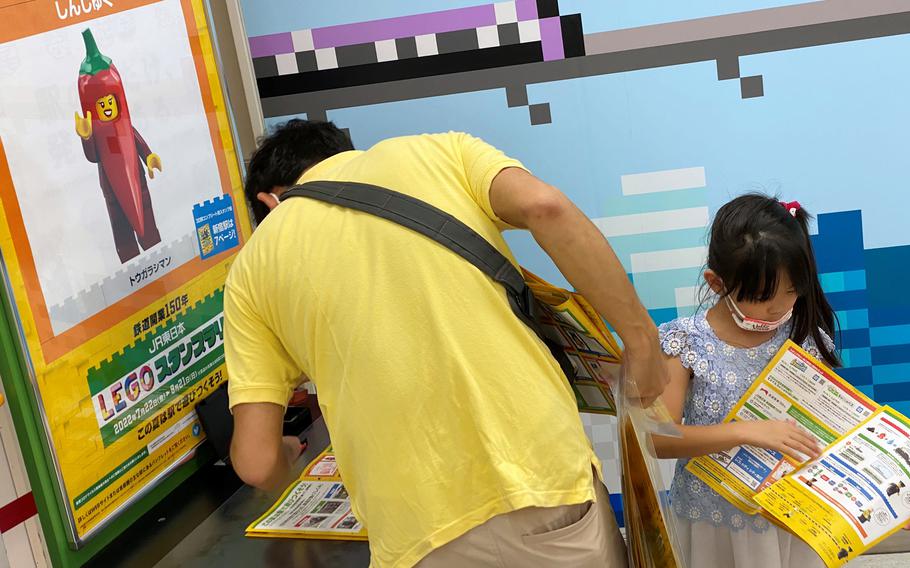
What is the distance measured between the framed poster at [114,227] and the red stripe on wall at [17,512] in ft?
0.19

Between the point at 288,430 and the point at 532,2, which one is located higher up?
the point at 532,2

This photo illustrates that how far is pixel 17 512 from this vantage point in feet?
5.13

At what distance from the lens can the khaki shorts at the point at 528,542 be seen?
4.48 ft

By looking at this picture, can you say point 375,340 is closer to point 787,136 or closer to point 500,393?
point 500,393

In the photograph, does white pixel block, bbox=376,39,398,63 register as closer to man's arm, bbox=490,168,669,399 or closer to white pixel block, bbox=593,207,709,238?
white pixel block, bbox=593,207,709,238

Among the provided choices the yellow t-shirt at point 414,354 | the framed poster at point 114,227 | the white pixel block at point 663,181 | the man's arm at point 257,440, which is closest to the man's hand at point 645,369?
the yellow t-shirt at point 414,354

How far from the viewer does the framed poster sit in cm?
158

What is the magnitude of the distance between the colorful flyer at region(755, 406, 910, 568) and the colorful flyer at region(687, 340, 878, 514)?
0.10 ft

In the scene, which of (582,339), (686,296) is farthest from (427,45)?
(582,339)

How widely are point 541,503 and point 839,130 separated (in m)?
1.56

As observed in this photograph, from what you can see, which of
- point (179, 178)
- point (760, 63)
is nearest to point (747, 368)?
point (760, 63)

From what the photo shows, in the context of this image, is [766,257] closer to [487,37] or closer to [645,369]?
[645,369]

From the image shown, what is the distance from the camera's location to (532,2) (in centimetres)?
237

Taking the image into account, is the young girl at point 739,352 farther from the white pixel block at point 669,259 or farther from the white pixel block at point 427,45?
the white pixel block at point 427,45
